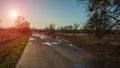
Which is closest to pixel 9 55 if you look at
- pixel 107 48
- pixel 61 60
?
pixel 61 60

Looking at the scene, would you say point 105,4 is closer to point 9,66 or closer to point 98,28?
point 98,28

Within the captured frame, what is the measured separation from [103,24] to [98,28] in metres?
0.53

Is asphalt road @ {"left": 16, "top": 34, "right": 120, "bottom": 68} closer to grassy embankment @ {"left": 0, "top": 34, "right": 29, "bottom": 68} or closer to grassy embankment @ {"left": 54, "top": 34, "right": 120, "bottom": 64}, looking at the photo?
grassy embankment @ {"left": 0, "top": 34, "right": 29, "bottom": 68}

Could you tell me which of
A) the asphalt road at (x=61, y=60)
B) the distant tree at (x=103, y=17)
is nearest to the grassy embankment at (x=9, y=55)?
the asphalt road at (x=61, y=60)

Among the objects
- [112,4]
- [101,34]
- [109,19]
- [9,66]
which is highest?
[112,4]

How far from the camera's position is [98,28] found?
672 inches

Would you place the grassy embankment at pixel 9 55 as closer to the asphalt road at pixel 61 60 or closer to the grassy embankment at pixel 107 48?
the asphalt road at pixel 61 60

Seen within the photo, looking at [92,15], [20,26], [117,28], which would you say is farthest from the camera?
[20,26]

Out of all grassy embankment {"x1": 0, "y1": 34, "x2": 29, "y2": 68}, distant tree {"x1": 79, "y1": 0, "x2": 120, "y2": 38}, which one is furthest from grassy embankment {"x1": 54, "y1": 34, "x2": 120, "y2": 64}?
grassy embankment {"x1": 0, "y1": 34, "x2": 29, "y2": 68}

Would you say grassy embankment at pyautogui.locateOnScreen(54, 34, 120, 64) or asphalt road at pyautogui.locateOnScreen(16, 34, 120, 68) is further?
grassy embankment at pyautogui.locateOnScreen(54, 34, 120, 64)

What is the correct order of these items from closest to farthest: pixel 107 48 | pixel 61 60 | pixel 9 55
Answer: pixel 61 60
pixel 9 55
pixel 107 48

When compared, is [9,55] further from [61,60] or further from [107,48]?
[107,48]

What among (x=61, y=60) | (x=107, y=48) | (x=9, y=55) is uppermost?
(x=61, y=60)

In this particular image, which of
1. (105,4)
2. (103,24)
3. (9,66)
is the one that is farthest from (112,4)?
(9,66)
